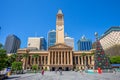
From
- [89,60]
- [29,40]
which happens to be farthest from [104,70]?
[29,40]

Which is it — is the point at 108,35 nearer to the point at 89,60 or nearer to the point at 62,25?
the point at 89,60

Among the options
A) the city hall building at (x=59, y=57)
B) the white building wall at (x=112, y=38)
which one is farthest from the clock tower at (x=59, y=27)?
the white building wall at (x=112, y=38)

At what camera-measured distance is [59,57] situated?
98.8 meters

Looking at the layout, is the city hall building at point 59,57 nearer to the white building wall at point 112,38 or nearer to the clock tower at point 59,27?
the clock tower at point 59,27

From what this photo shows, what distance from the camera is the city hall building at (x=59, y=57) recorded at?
317 feet

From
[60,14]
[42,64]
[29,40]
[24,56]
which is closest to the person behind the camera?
[24,56]

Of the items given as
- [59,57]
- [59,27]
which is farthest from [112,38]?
[59,57]

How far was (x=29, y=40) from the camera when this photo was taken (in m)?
194

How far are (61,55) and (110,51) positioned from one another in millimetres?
47309

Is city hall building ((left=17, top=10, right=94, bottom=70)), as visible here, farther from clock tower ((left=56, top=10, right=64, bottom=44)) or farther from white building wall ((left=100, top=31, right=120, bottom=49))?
white building wall ((left=100, top=31, right=120, bottom=49))

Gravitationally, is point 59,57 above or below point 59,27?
below

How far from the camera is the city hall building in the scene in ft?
317

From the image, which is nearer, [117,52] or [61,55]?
[61,55]

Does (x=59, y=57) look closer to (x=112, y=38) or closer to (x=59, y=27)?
(x=59, y=27)
